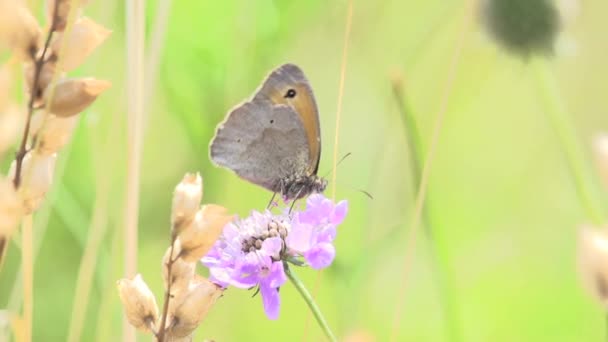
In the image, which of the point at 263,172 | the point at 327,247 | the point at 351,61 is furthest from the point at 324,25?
the point at 327,247

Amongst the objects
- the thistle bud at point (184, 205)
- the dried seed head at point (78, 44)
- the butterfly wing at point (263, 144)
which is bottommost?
the butterfly wing at point (263, 144)

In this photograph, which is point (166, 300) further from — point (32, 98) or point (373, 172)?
point (373, 172)

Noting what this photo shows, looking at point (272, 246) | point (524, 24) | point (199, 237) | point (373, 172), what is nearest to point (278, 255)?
point (272, 246)

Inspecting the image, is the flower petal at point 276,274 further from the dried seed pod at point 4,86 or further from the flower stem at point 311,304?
the dried seed pod at point 4,86

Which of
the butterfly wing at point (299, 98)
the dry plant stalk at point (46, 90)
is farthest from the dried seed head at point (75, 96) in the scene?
the butterfly wing at point (299, 98)

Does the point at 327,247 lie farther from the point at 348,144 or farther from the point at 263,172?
the point at 348,144

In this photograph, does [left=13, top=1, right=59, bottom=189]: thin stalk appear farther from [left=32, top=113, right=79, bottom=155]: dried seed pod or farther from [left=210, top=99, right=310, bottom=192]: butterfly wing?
[left=210, top=99, right=310, bottom=192]: butterfly wing
